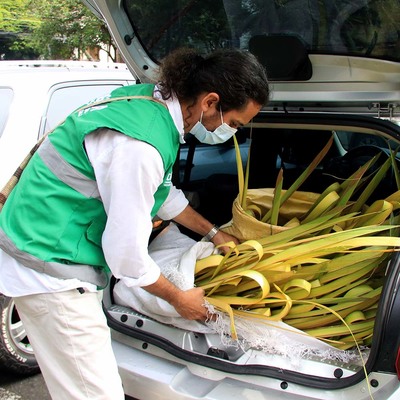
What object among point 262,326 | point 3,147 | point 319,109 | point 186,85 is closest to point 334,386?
point 262,326

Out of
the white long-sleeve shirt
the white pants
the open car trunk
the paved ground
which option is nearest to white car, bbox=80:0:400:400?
the open car trunk

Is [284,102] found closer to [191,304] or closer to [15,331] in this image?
[191,304]

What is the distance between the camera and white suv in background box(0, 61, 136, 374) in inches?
109

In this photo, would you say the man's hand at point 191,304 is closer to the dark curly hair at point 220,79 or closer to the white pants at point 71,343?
the white pants at point 71,343

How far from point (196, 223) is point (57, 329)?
34.2 inches

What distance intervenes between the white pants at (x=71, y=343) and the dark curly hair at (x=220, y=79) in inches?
30.0

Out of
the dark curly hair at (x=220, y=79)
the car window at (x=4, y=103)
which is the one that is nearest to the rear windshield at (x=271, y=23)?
the dark curly hair at (x=220, y=79)

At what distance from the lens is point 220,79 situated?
164cm

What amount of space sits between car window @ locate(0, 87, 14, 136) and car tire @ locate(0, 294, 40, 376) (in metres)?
1.04

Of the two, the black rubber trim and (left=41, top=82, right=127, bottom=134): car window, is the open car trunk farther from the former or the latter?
(left=41, top=82, right=127, bottom=134): car window

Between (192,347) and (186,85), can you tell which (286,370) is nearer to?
(192,347)

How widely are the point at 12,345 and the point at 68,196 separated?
157cm

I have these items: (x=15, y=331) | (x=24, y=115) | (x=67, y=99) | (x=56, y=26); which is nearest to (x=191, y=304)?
(x=15, y=331)

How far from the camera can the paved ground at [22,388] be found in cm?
278
